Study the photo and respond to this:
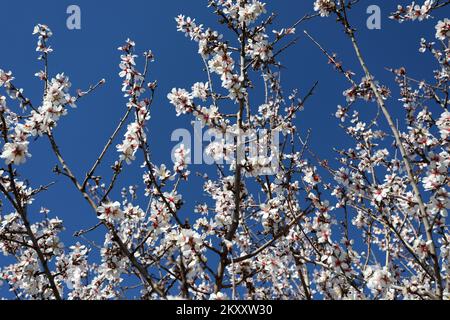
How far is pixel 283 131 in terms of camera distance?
4082 mm

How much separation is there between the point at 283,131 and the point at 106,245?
2.13 m

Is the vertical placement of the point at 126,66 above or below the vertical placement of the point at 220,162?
above

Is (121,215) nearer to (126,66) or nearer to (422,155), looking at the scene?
(126,66)

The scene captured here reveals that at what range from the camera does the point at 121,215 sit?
3309 mm

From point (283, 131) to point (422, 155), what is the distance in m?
1.36

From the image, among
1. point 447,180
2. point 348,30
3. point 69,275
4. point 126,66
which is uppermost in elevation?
Result: point 348,30
